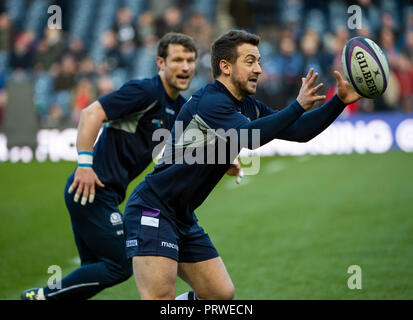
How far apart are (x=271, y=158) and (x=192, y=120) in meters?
12.1

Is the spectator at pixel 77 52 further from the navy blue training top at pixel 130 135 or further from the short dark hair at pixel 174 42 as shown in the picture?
the navy blue training top at pixel 130 135

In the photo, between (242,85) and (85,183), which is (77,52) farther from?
(242,85)

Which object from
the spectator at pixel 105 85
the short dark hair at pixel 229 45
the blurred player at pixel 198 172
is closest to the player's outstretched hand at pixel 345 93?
the blurred player at pixel 198 172

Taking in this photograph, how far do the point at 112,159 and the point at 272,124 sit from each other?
1.93 m

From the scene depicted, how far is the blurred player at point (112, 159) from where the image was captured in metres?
5.46

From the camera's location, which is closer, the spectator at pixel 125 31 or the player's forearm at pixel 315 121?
the player's forearm at pixel 315 121

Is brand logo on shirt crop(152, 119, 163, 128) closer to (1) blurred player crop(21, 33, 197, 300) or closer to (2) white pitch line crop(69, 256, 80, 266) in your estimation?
(1) blurred player crop(21, 33, 197, 300)

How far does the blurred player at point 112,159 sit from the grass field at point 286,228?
1.31 m

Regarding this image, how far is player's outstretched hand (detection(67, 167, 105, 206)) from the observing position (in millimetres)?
5371

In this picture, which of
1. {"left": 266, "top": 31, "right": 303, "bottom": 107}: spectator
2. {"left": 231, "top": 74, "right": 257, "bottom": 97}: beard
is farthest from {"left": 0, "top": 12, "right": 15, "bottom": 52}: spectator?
{"left": 231, "top": 74, "right": 257, "bottom": 97}: beard

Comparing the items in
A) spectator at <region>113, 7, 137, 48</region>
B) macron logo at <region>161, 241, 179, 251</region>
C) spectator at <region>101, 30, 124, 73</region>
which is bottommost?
macron logo at <region>161, 241, 179, 251</region>

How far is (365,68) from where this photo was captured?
15.4 feet

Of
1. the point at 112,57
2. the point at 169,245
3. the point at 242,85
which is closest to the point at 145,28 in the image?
the point at 112,57

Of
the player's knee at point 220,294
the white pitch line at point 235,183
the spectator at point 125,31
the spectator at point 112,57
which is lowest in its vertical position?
the player's knee at point 220,294
